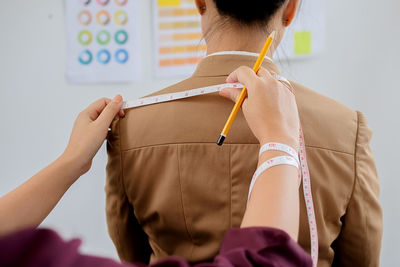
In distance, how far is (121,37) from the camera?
132 cm

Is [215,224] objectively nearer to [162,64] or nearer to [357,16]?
[162,64]

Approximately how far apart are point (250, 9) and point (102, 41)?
2.73ft

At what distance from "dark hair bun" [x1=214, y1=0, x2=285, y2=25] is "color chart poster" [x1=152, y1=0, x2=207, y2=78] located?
0.68m

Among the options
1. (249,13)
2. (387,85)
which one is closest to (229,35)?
(249,13)

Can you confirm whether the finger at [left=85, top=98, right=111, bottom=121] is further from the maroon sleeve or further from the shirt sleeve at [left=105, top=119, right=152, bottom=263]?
the maroon sleeve

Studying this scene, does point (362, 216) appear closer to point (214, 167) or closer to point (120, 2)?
point (214, 167)

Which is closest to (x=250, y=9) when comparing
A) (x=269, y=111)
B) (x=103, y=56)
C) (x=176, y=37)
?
(x=269, y=111)

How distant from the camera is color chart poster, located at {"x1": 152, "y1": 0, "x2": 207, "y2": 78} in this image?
1306 mm

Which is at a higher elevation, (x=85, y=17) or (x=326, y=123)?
(x=85, y=17)

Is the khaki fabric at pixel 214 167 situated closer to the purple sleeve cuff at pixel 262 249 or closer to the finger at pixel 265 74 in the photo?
the finger at pixel 265 74

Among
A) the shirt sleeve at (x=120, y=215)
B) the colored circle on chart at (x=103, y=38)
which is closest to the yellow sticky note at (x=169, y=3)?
the colored circle on chart at (x=103, y=38)

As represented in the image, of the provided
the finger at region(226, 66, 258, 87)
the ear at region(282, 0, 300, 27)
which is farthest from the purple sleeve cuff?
the ear at region(282, 0, 300, 27)

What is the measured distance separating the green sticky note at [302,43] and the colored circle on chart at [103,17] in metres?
0.72

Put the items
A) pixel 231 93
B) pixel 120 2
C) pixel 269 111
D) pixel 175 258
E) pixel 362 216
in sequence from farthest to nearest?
1. pixel 120 2
2. pixel 362 216
3. pixel 231 93
4. pixel 269 111
5. pixel 175 258
